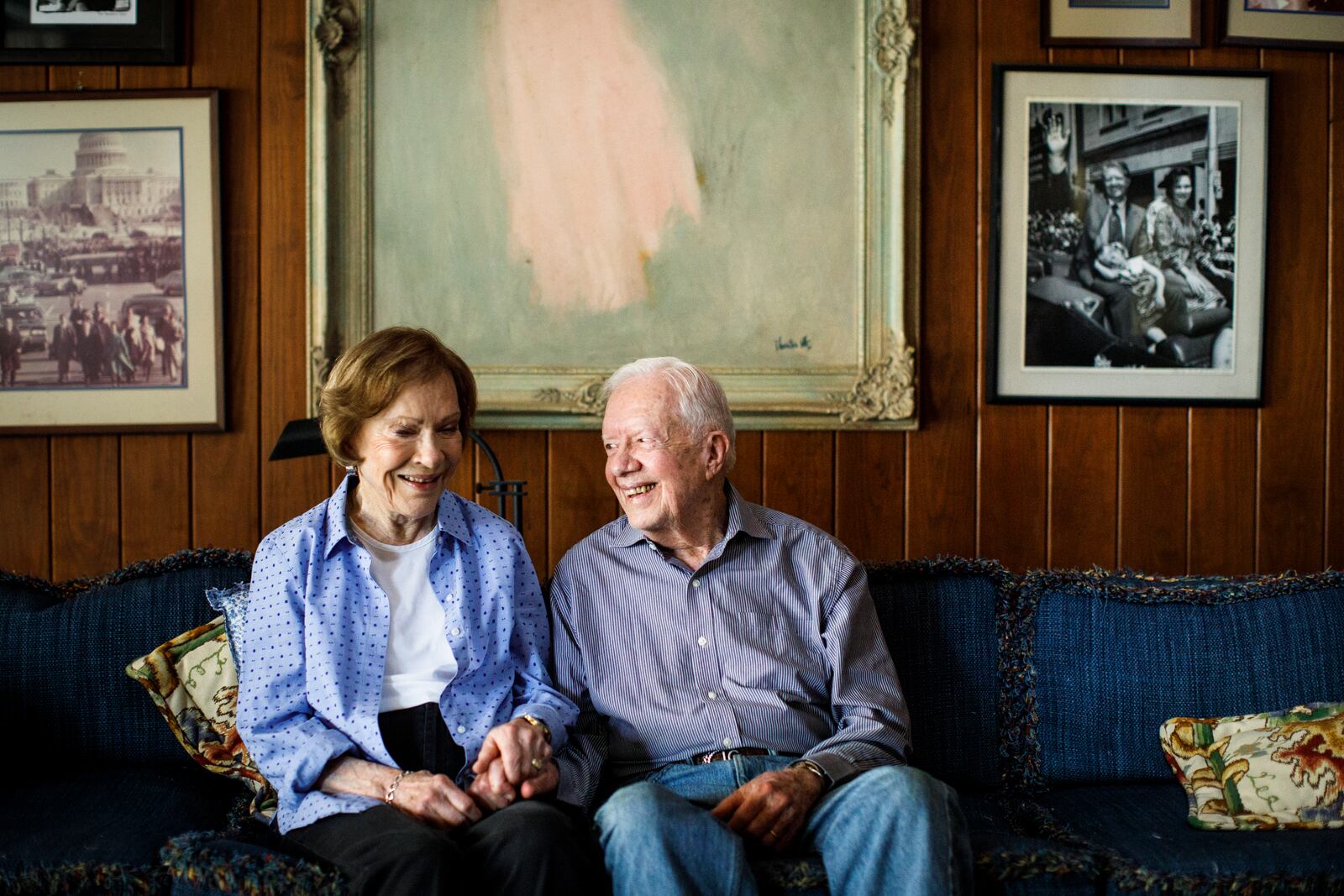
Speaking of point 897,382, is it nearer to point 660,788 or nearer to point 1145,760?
point 1145,760

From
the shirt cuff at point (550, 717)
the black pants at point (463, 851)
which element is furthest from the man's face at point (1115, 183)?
the black pants at point (463, 851)

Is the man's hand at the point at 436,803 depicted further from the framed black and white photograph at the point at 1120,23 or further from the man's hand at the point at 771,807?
the framed black and white photograph at the point at 1120,23

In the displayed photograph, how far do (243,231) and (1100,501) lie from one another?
212 cm

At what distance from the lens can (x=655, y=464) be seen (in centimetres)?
177

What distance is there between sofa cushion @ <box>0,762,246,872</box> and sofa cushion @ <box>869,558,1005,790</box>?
1.23 meters

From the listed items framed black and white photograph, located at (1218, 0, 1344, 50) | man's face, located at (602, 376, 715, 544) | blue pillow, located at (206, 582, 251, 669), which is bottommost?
A: blue pillow, located at (206, 582, 251, 669)

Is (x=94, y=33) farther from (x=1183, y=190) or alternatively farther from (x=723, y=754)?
(x=1183, y=190)

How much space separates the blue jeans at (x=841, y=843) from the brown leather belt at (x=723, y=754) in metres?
0.19

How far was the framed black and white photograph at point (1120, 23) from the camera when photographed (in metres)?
2.41

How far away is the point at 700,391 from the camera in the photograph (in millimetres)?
1825

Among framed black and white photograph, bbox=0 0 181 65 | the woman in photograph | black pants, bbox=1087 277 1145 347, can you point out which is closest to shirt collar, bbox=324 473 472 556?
framed black and white photograph, bbox=0 0 181 65

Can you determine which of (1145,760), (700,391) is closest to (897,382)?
(700,391)

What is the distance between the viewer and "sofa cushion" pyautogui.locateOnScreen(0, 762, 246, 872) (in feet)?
4.89

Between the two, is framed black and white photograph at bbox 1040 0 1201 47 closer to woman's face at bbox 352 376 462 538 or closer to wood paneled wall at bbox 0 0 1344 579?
wood paneled wall at bbox 0 0 1344 579
